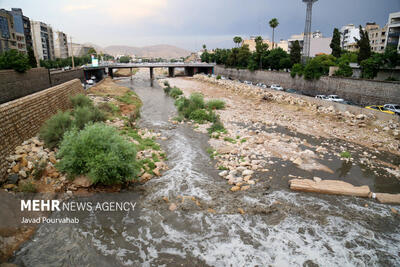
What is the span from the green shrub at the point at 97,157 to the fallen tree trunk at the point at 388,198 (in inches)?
397

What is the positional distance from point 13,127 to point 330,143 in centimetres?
1807

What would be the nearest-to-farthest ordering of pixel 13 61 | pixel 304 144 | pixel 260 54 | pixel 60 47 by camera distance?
pixel 304 144 → pixel 13 61 → pixel 260 54 → pixel 60 47

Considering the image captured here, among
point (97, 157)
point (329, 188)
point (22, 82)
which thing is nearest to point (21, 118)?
point (97, 157)

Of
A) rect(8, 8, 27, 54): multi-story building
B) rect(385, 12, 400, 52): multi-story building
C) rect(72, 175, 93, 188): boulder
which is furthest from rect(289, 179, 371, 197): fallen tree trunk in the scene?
rect(8, 8, 27, 54): multi-story building

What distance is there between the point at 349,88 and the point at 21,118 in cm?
2932

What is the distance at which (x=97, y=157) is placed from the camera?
365 inches

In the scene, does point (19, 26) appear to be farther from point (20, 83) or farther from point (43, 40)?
point (20, 83)

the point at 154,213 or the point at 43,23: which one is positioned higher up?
the point at 43,23

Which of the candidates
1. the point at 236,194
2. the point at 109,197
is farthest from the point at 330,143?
the point at 109,197

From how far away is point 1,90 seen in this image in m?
15.2

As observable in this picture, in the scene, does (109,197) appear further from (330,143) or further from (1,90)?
(330,143)

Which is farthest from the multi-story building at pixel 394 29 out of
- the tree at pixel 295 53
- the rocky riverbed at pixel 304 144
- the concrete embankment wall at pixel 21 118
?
the concrete embankment wall at pixel 21 118

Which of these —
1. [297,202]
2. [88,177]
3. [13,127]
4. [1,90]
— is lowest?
[297,202]

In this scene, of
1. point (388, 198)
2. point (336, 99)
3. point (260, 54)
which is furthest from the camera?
point (260, 54)
